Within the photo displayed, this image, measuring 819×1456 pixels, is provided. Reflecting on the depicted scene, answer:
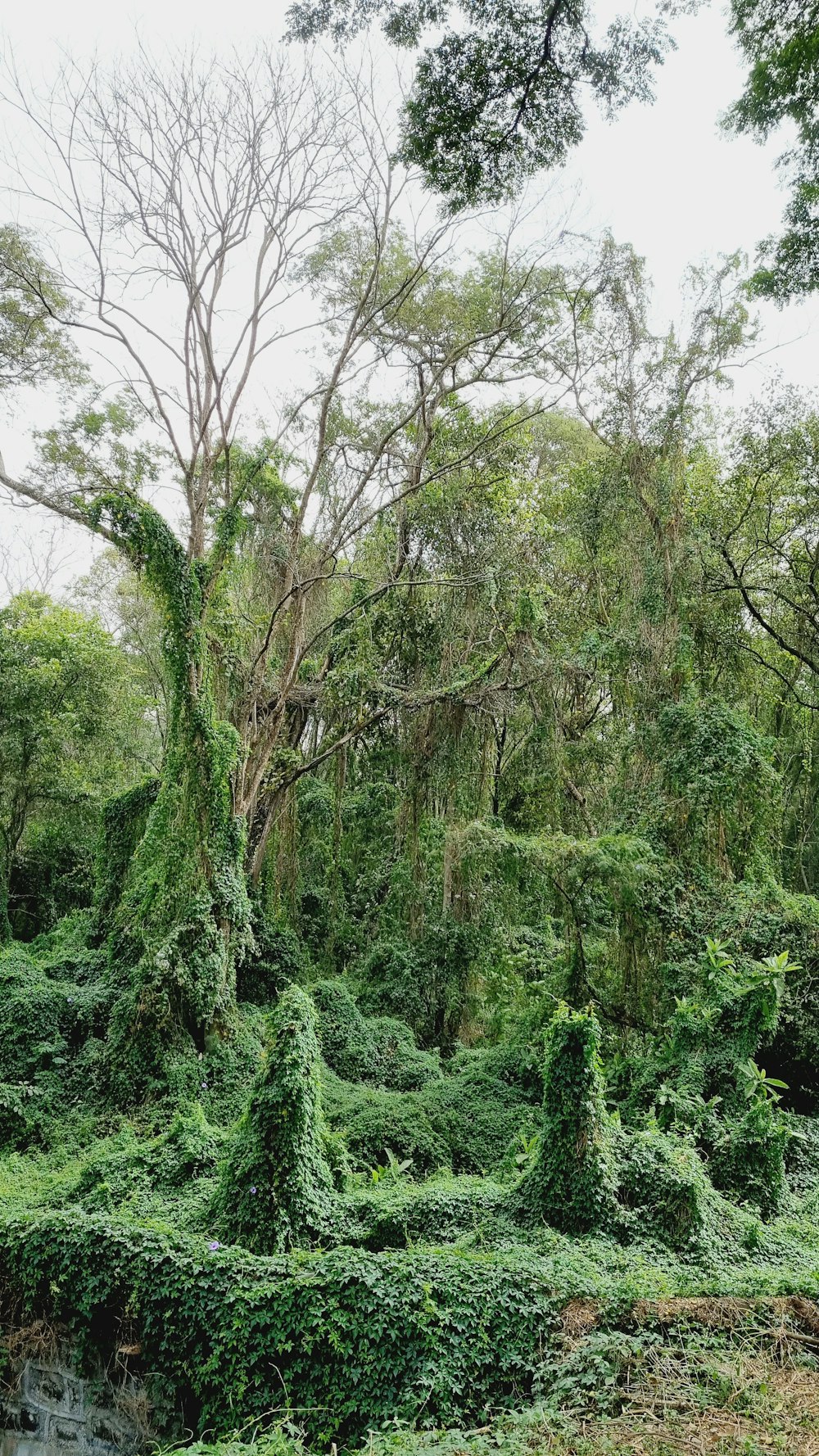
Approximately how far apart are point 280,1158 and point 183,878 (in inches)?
173

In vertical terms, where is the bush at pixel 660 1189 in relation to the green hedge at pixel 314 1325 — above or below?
above

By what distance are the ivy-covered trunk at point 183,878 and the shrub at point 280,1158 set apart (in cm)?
308

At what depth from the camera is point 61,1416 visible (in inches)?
238

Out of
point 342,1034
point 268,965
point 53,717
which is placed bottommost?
point 342,1034

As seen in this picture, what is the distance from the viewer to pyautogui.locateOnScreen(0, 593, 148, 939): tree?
15.5 metres

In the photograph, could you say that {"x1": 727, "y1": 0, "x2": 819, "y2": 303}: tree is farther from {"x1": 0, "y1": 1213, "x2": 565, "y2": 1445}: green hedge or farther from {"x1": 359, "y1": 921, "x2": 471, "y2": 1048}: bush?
{"x1": 359, "y1": 921, "x2": 471, "y2": 1048}: bush

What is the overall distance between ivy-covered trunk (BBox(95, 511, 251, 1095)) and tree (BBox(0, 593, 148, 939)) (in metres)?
6.14

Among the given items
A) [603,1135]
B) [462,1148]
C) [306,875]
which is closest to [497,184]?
[603,1135]

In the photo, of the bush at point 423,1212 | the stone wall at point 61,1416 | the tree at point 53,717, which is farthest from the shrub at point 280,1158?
the tree at point 53,717

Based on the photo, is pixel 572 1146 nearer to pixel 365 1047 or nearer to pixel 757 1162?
pixel 757 1162

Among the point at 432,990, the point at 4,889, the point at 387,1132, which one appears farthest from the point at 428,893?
the point at 4,889

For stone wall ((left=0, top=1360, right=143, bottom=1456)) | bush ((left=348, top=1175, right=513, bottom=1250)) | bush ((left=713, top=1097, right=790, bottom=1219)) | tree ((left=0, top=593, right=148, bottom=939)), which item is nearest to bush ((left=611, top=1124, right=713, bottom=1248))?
bush ((left=713, top=1097, right=790, bottom=1219))

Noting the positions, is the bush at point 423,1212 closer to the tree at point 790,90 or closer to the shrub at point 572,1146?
the shrub at point 572,1146

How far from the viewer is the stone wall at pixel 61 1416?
228 inches
